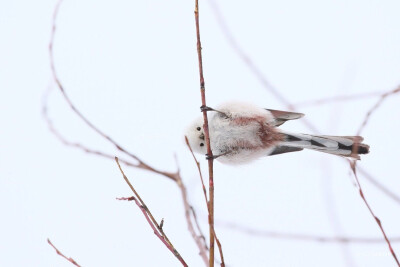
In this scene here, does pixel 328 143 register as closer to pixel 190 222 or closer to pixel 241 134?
pixel 241 134

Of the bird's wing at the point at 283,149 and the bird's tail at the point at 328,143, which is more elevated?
the bird's tail at the point at 328,143

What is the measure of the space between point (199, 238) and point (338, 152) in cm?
96

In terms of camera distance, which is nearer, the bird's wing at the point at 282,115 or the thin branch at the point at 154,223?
the thin branch at the point at 154,223

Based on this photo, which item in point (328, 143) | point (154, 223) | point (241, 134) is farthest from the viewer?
point (241, 134)

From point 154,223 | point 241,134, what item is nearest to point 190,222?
point 154,223

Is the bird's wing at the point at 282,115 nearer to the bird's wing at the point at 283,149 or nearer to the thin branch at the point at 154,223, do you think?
the bird's wing at the point at 283,149

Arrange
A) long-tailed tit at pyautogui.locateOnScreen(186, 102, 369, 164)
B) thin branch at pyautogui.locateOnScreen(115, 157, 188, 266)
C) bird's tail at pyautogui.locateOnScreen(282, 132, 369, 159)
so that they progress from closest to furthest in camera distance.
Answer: thin branch at pyautogui.locateOnScreen(115, 157, 188, 266)
bird's tail at pyautogui.locateOnScreen(282, 132, 369, 159)
long-tailed tit at pyautogui.locateOnScreen(186, 102, 369, 164)

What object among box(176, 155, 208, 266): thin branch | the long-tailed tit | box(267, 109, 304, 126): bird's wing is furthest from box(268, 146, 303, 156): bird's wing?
box(176, 155, 208, 266): thin branch

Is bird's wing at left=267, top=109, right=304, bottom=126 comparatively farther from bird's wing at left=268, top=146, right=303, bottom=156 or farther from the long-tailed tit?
bird's wing at left=268, top=146, right=303, bottom=156

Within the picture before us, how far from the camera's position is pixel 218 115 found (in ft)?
7.43

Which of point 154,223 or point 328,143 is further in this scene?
point 328,143

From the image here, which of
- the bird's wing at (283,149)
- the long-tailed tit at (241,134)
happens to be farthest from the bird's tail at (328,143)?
the bird's wing at (283,149)

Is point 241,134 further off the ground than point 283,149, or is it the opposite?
point 241,134

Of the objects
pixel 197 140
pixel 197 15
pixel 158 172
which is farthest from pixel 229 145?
pixel 158 172
